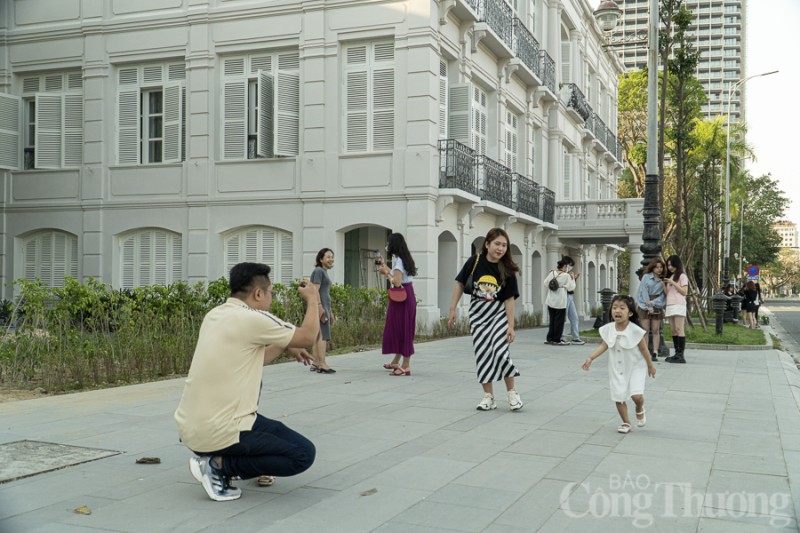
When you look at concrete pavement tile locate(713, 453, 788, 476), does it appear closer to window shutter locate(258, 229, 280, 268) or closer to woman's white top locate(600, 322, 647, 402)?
woman's white top locate(600, 322, 647, 402)

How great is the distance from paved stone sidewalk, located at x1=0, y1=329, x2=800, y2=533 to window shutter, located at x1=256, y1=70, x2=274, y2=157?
10516 mm

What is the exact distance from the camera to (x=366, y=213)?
1794 centimetres

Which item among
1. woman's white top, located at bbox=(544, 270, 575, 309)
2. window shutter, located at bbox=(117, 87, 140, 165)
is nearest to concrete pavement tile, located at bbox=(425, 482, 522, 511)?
woman's white top, located at bbox=(544, 270, 575, 309)

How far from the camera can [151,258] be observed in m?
20.2

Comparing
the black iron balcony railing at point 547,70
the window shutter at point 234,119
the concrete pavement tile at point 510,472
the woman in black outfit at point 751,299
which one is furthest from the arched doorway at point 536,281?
the concrete pavement tile at point 510,472

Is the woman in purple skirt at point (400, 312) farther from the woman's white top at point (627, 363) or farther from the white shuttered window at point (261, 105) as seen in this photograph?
the white shuttered window at point (261, 105)

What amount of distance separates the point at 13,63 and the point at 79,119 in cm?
259

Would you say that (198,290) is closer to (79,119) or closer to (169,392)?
(169,392)

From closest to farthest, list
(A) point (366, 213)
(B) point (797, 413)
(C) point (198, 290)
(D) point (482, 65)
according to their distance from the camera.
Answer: (B) point (797, 413), (C) point (198, 290), (A) point (366, 213), (D) point (482, 65)

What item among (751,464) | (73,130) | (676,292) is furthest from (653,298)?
(73,130)

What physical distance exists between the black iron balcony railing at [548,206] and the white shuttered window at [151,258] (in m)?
12.6

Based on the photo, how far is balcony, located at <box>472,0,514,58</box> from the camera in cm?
1994

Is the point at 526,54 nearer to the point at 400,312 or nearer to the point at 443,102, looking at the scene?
the point at 443,102

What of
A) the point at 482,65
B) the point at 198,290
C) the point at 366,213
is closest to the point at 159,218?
the point at 366,213
